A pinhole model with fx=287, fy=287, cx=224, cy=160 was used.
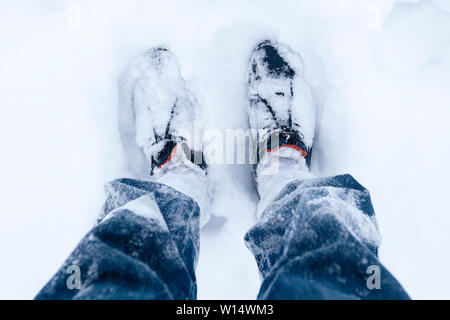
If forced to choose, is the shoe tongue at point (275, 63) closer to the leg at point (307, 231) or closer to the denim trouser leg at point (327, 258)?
the leg at point (307, 231)

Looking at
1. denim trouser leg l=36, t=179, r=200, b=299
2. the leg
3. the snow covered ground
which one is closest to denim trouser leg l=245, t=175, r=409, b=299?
the leg

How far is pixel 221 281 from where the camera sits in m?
0.98

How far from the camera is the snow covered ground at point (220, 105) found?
2.95 feet

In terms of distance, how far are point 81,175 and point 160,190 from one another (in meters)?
0.43

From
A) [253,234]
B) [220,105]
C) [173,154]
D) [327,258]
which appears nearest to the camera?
[327,258]

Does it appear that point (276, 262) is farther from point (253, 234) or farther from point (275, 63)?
point (275, 63)

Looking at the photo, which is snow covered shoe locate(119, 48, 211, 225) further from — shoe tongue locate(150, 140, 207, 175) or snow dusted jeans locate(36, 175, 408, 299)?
snow dusted jeans locate(36, 175, 408, 299)

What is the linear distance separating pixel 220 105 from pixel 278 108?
209mm

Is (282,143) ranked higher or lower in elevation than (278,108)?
lower

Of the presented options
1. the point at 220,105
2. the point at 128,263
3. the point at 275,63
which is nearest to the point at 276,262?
the point at 128,263

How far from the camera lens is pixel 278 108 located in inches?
40.4

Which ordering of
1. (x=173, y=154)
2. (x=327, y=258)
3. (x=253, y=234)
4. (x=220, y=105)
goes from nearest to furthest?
(x=327, y=258) → (x=253, y=234) → (x=173, y=154) → (x=220, y=105)
